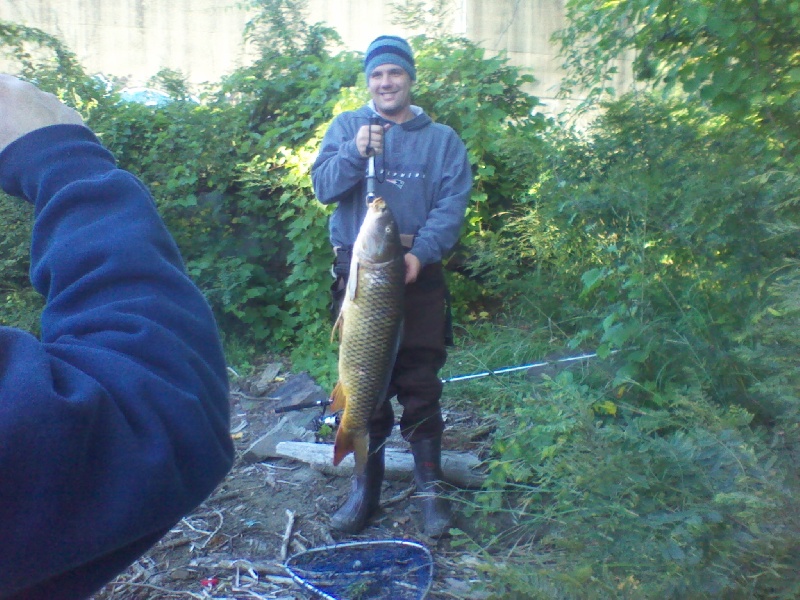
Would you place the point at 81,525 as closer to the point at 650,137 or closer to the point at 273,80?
the point at 650,137

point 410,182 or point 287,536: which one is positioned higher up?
point 410,182

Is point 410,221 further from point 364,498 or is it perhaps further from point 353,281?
point 364,498

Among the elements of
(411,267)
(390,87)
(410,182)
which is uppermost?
(390,87)

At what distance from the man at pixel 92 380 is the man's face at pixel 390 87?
2.71 m

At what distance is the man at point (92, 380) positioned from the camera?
73 centimetres

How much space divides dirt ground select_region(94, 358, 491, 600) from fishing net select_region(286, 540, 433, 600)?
6 centimetres

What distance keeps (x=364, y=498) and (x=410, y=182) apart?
1.56 metres

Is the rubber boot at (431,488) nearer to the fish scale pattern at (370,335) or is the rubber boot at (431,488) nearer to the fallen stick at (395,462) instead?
the fallen stick at (395,462)

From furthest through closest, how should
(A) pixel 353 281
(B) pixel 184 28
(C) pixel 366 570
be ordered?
(B) pixel 184 28 < (C) pixel 366 570 < (A) pixel 353 281

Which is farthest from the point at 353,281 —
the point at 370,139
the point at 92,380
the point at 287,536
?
the point at 92,380

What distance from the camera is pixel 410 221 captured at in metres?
3.60

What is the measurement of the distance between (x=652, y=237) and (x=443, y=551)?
187 cm

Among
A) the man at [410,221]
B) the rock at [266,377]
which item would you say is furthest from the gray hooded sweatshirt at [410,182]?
the rock at [266,377]

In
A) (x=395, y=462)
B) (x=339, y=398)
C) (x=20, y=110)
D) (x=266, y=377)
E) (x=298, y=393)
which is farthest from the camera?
(x=266, y=377)
